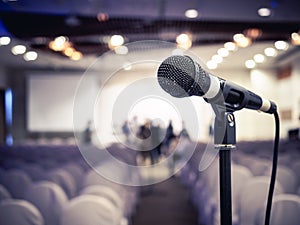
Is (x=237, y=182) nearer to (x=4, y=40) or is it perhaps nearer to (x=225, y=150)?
(x=225, y=150)

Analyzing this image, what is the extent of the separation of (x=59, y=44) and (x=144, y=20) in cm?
271

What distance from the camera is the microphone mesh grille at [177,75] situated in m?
0.85

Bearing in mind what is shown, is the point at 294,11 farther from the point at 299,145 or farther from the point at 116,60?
the point at 116,60

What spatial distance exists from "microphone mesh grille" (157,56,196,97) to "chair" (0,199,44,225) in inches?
67.7

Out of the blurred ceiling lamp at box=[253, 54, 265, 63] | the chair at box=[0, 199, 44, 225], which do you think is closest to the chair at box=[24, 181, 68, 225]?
the chair at box=[0, 199, 44, 225]

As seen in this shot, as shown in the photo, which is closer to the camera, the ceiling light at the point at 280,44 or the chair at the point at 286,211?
the chair at the point at 286,211

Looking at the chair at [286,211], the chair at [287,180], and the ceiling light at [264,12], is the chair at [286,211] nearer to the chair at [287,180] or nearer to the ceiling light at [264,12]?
the chair at [287,180]

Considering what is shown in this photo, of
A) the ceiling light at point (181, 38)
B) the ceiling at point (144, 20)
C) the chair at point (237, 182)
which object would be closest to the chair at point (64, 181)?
the chair at point (237, 182)

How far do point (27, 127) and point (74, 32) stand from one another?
848cm

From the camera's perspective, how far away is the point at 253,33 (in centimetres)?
912

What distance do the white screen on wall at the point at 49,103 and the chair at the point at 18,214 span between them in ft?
46.8

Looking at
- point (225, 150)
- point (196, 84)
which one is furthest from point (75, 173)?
point (196, 84)

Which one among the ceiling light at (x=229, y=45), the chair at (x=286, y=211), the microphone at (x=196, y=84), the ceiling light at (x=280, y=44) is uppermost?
the ceiling light at (x=229, y=45)

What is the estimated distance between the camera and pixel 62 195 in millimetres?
2805
